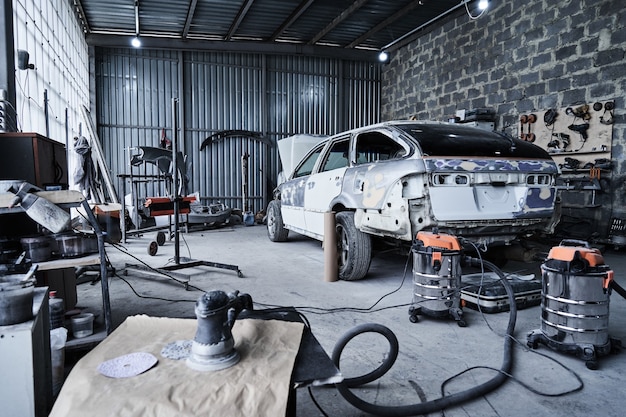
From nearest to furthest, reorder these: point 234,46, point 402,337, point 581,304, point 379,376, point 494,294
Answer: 1. point 379,376
2. point 581,304
3. point 402,337
4. point 494,294
5. point 234,46

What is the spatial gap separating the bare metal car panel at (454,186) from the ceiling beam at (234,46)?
8.86 m

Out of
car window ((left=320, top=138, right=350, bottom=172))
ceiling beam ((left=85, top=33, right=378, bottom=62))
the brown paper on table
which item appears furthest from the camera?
ceiling beam ((left=85, top=33, right=378, bottom=62))

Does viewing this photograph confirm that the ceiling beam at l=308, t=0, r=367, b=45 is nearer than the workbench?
No

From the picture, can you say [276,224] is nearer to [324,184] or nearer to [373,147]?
[324,184]

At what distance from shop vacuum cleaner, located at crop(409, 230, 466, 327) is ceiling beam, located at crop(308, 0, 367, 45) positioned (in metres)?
7.99

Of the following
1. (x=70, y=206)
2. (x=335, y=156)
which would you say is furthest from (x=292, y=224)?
(x=70, y=206)

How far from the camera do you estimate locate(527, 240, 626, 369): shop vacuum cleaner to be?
2277 mm

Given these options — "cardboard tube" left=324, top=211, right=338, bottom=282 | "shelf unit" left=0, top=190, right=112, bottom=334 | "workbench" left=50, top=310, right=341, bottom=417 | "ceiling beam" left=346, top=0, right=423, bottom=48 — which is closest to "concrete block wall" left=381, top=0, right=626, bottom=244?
"ceiling beam" left=346, top=0, right=423, bottom=48

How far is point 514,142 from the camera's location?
3.86 m

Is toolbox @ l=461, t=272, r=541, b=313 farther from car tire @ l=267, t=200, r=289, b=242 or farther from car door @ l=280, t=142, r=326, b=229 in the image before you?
car tire @ l=267, t=200, r=289, b=242

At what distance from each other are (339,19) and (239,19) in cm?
253

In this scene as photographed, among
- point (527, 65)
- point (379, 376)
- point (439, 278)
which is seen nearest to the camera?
point (379, 376)

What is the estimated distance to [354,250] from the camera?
402 centimetres

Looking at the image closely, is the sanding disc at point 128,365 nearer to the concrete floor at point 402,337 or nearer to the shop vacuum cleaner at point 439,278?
the concrete floor at point 402,337
